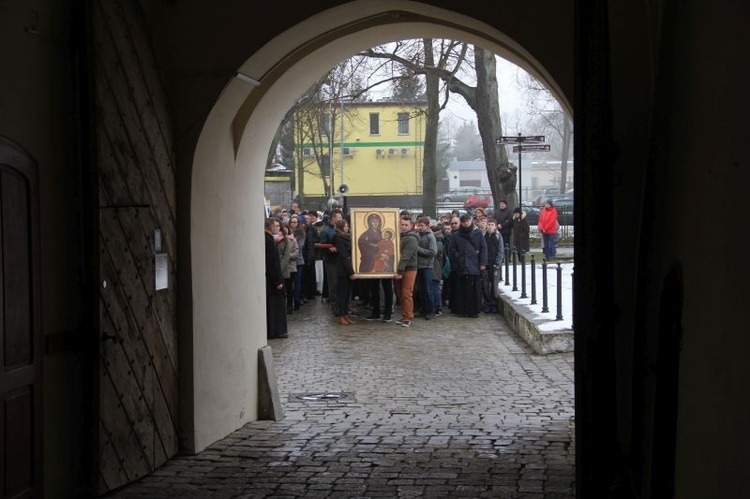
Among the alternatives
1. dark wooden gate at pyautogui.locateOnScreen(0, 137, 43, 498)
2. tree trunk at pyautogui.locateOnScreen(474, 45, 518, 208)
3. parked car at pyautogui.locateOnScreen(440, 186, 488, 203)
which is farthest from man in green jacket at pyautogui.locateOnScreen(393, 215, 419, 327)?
parked car at pyautogui.locateOnScreen(440, 186, 488, 203)

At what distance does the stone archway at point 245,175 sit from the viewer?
7957mm

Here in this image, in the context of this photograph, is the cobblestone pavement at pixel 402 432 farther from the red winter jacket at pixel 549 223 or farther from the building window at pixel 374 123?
the building window at pixel 374 123

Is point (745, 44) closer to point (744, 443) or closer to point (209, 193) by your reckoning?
point (744, 443)

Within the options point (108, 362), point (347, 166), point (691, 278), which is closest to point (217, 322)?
point (108, 362)

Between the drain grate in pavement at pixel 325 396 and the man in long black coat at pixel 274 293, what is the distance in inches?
171

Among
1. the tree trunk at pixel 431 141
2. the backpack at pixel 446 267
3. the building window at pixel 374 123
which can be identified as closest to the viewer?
the backpack at pixel 446 267

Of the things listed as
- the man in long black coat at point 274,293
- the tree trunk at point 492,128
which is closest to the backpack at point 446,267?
the man in long black coat at point 274,293

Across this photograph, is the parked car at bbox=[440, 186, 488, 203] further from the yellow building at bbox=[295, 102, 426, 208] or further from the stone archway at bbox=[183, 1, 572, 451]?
the stone archway at bbox=[183, 1, 572, 451]

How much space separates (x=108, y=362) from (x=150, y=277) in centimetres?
88

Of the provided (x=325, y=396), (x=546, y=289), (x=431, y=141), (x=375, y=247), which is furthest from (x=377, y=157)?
(x=325, y=396)

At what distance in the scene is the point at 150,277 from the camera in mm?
7312

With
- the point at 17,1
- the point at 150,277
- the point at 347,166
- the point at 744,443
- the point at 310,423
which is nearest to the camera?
the point at 744,443

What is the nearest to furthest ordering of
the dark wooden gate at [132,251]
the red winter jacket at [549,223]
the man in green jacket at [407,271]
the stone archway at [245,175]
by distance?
1. the dark wooden gate at [132,251]
2. the stone archway at [245,175]
3. the man in green jacket at [407,271]
4. the red winter jacket at [549,223]

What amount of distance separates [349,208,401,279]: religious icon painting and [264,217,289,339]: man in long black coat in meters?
2.05
